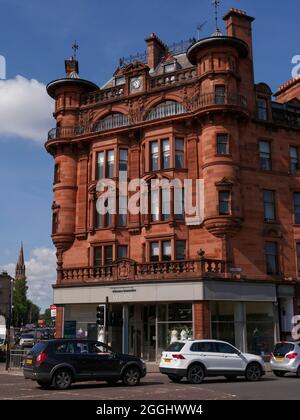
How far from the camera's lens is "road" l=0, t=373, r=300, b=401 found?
1519 centimetres

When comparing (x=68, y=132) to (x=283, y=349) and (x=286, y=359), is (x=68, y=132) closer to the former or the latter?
(x=283, y=349)

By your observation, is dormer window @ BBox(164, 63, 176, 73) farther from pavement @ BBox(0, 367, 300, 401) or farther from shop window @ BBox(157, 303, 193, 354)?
pavement @ BBox(0, 367, 300, 401)

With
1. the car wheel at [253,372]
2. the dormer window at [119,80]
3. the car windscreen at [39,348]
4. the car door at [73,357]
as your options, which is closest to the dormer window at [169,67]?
the dormer window at [119,80]

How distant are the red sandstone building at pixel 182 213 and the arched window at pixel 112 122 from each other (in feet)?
0.27

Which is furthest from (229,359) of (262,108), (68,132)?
(68,132)

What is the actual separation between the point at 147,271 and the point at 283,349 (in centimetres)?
1089

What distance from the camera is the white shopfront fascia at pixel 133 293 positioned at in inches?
1173

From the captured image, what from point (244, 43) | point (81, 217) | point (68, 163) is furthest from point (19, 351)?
point (244, 43)

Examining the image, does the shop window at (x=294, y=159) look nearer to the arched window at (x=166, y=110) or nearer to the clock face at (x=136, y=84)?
the arched window at (x=166, y=110)

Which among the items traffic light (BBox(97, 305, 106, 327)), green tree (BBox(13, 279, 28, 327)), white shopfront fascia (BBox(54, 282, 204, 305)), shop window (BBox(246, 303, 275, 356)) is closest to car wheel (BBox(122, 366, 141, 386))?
traffic light (BBox(97, 305, 106, 327))

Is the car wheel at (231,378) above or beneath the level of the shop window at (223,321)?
beneath

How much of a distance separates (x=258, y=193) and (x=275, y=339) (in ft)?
29.4

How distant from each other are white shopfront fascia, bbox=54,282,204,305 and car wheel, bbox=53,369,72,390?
42.2 feet

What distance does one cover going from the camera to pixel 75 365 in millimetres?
17922
